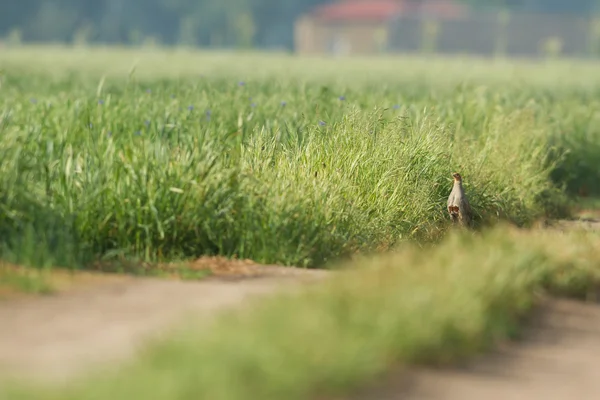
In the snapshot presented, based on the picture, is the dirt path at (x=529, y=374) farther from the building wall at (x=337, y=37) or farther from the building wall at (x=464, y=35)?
Answer: the building wall at (x=337, y=37)

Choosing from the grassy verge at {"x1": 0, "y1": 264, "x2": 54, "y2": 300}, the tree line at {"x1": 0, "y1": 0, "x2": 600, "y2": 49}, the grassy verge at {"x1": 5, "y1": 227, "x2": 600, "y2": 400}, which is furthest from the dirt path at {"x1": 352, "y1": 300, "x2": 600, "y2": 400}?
the tree line at {"x1": 0, "y1": 0, "x2": 600, "y2": 49}

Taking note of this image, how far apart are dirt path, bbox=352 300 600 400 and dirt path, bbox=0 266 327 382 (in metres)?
1.28

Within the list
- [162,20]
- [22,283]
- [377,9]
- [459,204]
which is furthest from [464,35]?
[22,283]

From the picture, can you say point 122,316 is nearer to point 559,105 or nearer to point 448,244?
point 448,244

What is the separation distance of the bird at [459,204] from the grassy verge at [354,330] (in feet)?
8.92

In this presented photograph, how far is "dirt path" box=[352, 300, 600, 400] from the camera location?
571 centimetres

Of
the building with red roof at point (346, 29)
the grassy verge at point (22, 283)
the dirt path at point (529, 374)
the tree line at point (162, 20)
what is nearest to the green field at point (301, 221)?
the dirt path at point (529, 374)

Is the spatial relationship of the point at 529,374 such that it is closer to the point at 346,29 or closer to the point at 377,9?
the point at 346,29

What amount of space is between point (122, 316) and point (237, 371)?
1668 mm

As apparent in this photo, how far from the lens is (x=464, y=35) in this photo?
4385 inches

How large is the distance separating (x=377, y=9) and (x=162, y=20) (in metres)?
20.4

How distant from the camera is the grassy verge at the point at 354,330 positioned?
523 cm

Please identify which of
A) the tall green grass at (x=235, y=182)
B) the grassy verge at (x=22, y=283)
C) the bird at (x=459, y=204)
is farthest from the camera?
the bird at (x=459, y=204)

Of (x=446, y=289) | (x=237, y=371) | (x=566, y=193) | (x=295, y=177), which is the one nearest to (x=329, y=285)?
(x=446, y=289)
